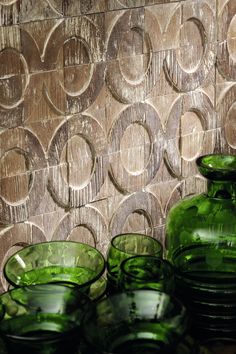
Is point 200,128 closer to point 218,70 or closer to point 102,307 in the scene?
point 218,70

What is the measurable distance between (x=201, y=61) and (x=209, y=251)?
44 cm

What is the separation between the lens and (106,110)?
1.39 meters

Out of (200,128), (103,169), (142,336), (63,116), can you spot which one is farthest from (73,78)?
(142,336)

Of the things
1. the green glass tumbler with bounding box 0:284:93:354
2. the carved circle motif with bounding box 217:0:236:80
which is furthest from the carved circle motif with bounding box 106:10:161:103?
the green glass tumbler with bounding box 0:284:93:354

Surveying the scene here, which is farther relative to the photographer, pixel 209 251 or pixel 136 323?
pixel 209 251

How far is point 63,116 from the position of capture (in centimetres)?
133

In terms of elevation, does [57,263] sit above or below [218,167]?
below

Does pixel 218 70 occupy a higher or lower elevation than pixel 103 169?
higher

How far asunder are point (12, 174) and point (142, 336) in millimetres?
385

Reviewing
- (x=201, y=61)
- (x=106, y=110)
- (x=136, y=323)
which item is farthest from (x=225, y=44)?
(x=136, y=323)

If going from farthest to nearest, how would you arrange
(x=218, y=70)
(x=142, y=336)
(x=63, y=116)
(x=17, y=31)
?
1. (x=218, y=70)
2. (x=63, y=116)
3. (x=17, y=31)
4. (x=142, y=336)

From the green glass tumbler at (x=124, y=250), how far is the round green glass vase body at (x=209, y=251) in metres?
0.05

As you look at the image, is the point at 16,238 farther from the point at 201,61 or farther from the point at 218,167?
the point at 201,61

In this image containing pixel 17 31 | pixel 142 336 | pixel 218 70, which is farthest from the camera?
pixel 218 70
